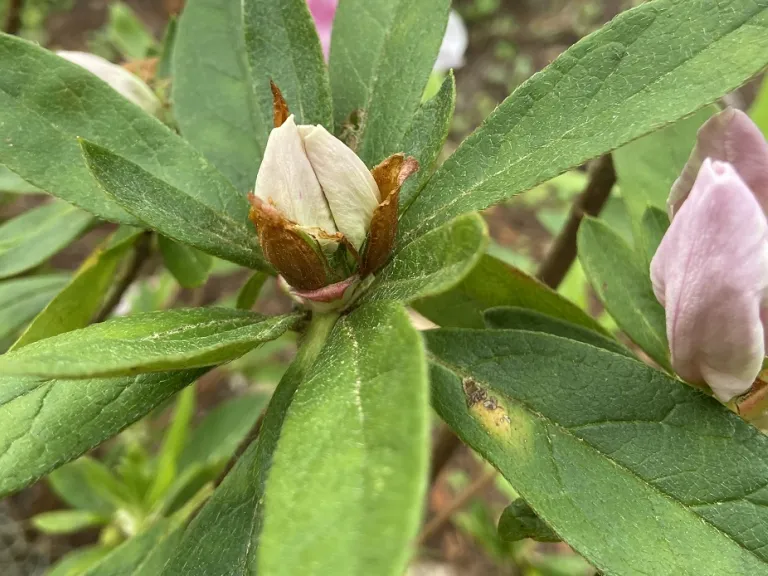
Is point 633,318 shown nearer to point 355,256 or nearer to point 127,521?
point 355,256

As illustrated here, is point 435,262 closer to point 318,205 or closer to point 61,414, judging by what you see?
point 318,205

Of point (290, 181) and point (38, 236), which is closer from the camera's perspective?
point (290, 181)

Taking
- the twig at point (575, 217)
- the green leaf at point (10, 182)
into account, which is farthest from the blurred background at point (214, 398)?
the twig at point (575, 217)

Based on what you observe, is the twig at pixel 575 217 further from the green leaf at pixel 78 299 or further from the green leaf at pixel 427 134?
the green leaf at pixel 78 299

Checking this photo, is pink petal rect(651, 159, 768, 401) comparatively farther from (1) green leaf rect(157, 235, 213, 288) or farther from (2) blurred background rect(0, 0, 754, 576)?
(1) green leaf rect(157, 235, 213, 288)

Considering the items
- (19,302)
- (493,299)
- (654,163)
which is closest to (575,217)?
(654,163)

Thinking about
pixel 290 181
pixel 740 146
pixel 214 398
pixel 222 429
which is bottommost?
pixel 214 398
